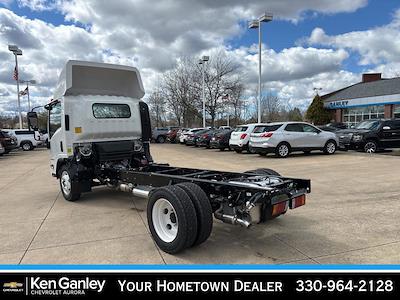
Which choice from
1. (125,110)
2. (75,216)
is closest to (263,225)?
(75,216)

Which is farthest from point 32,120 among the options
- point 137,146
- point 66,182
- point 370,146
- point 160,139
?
point 160,139

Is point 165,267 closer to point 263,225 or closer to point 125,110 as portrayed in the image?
point 263,225

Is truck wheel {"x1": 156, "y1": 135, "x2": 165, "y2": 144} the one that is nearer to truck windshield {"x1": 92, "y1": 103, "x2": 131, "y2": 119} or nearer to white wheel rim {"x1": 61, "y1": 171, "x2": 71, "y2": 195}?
truck windshield {"x1": 92, "y1": 103, "x2": 131, "y2": 119}

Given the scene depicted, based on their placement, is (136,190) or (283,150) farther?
(283,150)

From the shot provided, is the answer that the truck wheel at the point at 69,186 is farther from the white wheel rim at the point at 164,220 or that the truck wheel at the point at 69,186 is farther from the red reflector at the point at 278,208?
the red reflector at the point at 278,208

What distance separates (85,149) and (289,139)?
1056 centimetres

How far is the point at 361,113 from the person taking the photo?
138ft

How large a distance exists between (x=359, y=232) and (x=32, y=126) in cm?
753

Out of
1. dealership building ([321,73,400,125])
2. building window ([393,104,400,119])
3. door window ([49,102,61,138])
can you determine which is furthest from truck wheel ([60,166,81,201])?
building window ([393,104,400,119])

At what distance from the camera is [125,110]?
803 cm

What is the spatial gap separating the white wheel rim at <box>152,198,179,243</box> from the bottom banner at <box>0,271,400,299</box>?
1014 mm

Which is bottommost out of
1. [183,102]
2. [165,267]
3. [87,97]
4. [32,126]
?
[165,267]

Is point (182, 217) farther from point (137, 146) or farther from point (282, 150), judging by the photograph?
point (282, 150)

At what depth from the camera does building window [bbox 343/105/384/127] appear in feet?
129
